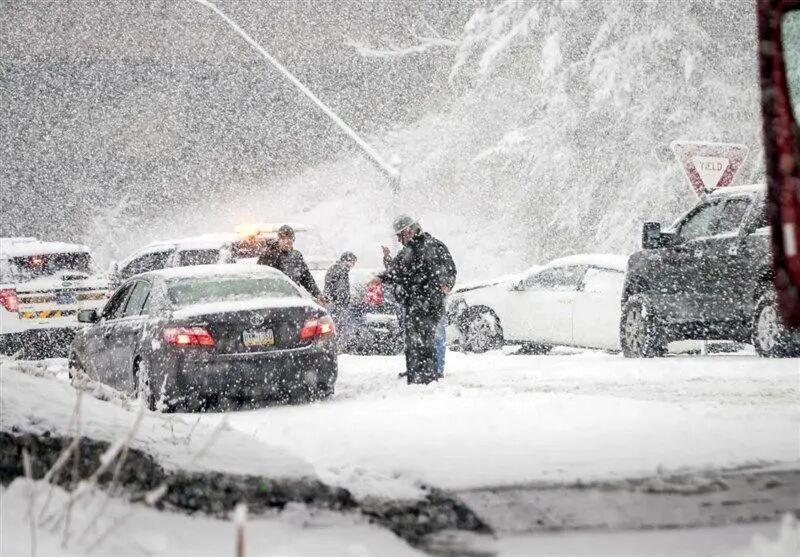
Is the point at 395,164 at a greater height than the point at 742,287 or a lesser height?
greater

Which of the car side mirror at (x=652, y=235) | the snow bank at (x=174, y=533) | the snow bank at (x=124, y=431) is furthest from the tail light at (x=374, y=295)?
the snow bank at (x=174, y=533)

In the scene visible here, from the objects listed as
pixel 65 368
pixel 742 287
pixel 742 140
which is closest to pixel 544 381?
pixel 742 287

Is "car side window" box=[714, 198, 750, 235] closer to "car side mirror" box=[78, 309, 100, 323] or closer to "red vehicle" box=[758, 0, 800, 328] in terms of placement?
"car side mirror" box=[78, 309, 100, 323]

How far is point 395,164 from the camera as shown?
24.0 meters

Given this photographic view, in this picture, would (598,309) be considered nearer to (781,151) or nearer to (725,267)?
(725,267)

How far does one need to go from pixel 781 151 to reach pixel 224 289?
7524 mm

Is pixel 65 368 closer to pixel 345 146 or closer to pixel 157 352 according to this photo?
pixel 157 352

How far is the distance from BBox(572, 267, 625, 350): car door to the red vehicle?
1076cm

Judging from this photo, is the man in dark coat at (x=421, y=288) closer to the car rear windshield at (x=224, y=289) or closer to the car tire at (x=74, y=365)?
the car rear windshield at (x=224, y=289)

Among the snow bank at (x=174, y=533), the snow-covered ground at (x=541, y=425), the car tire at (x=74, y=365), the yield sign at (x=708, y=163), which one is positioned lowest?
the snow bank at (x=174, y=533)

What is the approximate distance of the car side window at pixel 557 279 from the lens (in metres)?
16.8

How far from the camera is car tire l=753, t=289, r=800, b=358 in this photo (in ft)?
42.0

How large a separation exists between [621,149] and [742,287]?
15265 mm

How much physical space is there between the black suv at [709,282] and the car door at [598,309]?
105 centimetres
